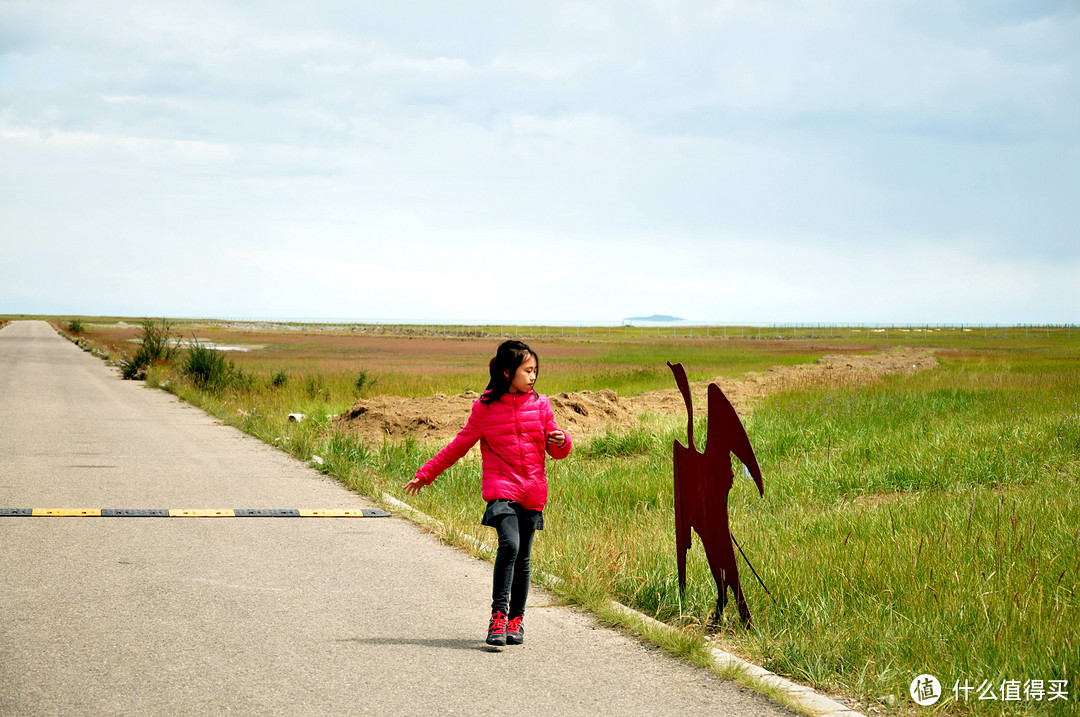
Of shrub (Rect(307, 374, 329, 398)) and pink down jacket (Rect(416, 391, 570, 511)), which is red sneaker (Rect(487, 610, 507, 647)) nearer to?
pink down jacket (Rect(416, 391, 570, 511))

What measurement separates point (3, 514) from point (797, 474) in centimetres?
885

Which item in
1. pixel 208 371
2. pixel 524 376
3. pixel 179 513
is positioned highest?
pixel 524 376

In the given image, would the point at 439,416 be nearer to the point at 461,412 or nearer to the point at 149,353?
the point at 461,412

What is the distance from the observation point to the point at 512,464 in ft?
17.0

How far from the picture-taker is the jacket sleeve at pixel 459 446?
5.25 metres

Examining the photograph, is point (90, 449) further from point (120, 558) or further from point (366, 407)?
point (120, 558)

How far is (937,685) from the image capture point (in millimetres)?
4340

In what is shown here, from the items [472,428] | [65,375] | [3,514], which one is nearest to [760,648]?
[472,428]

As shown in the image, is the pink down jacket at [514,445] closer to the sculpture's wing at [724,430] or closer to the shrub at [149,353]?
the sculpture's wing at [724,430]

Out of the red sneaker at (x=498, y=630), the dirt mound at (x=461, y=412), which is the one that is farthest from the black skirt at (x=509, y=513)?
the dirt mound at (x=461, y=412)

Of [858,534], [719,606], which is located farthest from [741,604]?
[858,534]

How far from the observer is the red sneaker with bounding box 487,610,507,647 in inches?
199

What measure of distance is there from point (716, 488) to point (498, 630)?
1.51 meters

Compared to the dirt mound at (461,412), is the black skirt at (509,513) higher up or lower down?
higher up
